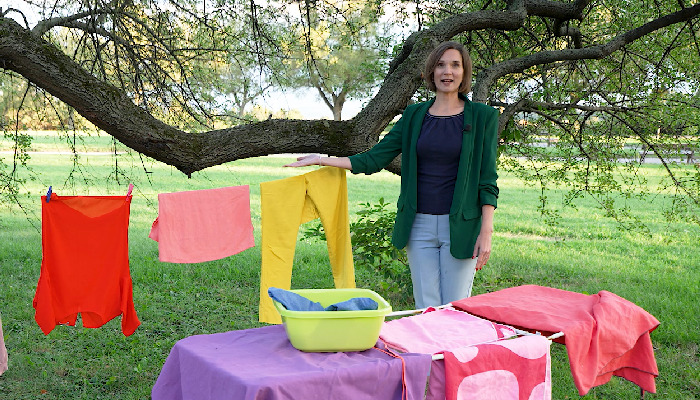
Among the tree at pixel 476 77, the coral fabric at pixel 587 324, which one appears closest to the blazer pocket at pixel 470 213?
the coral fabric at pixel 587 324

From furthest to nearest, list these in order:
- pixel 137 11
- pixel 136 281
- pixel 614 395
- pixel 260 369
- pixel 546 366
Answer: pixel 136 281 < pixel 137 11 < pixel 614 395 < pixel 546 366 < pixel 260 369

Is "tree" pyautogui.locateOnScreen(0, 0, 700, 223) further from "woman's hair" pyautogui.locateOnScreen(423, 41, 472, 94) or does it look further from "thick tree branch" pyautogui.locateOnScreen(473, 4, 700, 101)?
"woman's hair" pyautogui.locateOnScreen(423, 41, 472, 94)

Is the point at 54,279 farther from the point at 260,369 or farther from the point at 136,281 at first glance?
the point at 136,281

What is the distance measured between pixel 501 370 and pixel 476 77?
3541mm

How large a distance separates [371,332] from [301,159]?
4.39 feet

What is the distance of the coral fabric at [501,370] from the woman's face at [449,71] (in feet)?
3.99

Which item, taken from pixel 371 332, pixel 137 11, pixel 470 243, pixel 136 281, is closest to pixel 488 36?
pixel 137 11

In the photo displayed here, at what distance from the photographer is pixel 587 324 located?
253 cm

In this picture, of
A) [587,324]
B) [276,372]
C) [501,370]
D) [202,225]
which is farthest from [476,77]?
[276,372]

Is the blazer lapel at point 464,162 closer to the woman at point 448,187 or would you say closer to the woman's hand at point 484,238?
the woman at point 448,187

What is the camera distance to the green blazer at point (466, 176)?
2.89m

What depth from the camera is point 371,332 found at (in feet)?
6.77

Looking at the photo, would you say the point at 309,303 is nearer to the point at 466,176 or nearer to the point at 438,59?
the point at 466,176

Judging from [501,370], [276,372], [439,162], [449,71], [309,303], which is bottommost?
[501,370]
